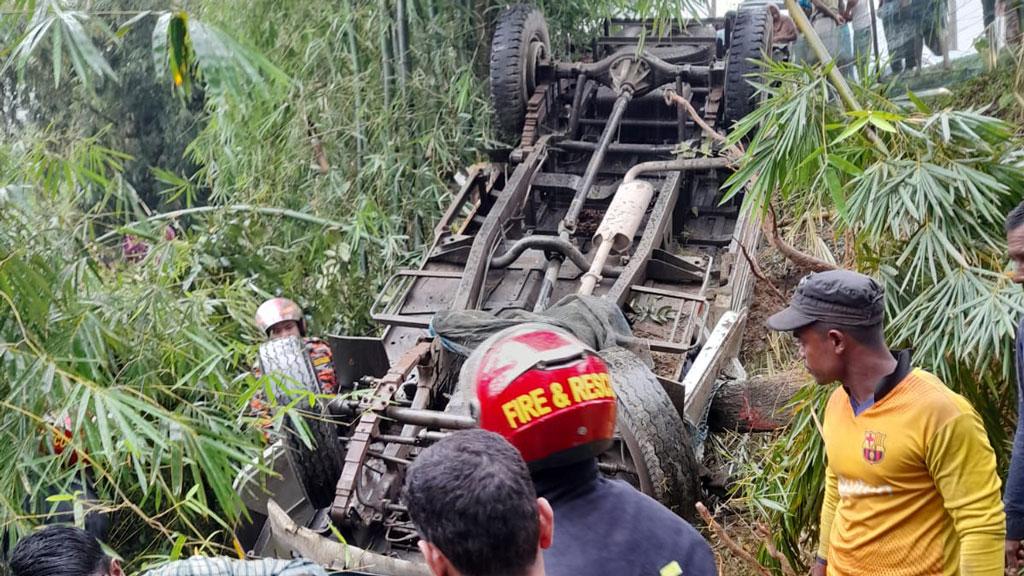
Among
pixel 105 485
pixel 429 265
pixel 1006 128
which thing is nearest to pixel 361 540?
pixel 105 485

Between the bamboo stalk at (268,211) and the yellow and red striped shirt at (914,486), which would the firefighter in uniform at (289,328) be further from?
the yellow and red striped shirt at (914,486)

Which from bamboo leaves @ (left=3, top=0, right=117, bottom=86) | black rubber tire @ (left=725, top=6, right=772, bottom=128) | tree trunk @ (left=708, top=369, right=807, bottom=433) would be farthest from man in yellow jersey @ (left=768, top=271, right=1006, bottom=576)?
black rubber tire @ (left=725, top=6, right=772, bottom=128)

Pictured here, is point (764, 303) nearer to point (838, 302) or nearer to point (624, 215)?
point (624, 215)

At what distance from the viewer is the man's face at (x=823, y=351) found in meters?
2.47

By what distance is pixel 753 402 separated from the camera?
559 centimetres

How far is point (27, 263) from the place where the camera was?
3494 millimetres

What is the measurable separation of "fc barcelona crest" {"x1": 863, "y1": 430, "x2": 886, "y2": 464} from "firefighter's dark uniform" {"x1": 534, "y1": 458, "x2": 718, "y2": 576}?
66cm

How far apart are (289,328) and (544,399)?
352cm

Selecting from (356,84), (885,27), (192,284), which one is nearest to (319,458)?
(192,284)

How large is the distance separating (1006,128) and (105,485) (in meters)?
3.36

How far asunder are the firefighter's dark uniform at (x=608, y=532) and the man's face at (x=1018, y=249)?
1.16 meters

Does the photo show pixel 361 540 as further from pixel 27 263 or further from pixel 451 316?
pixel 27 263

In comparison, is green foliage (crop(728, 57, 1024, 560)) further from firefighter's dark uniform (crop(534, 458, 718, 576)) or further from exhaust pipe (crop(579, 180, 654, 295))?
exhaust pipe (crop(579, 180, 654, 295))

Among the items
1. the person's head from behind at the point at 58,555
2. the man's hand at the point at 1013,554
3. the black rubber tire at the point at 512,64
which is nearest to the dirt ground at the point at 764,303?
the black rubber tire at the point at 512,64
